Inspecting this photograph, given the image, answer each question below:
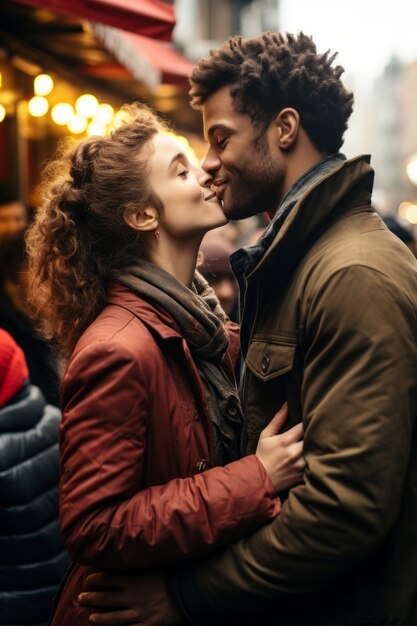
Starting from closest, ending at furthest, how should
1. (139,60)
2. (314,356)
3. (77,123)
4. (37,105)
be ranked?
(314,356) < (139,60) < (37,105) < (77,123)

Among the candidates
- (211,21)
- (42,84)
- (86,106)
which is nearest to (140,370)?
(42,84)

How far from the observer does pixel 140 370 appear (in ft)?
7.59

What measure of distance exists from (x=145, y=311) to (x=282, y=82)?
896 mm

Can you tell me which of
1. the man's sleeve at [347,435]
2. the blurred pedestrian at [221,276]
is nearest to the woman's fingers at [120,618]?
the man's sleeve at [347,435]

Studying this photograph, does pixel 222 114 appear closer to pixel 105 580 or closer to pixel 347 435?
pixel 347 435

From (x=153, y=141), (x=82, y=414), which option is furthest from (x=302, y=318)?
(x=153, y=141)

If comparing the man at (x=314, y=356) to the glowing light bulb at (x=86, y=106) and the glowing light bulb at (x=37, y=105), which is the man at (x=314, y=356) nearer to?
the glowing light bulb at (x=37, y=105)

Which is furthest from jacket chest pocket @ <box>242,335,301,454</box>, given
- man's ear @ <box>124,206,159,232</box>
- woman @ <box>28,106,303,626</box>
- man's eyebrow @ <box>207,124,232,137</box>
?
man's eyebrow @ <box>207,124,232,137</box>

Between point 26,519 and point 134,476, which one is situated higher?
point 134,476

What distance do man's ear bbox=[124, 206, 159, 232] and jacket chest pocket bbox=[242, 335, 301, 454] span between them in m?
0.62

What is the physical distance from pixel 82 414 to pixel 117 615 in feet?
2.06

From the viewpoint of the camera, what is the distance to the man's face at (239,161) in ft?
8.60

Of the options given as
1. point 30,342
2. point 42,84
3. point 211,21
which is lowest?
point 30,342

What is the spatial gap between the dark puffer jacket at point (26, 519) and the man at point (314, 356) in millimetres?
1107
